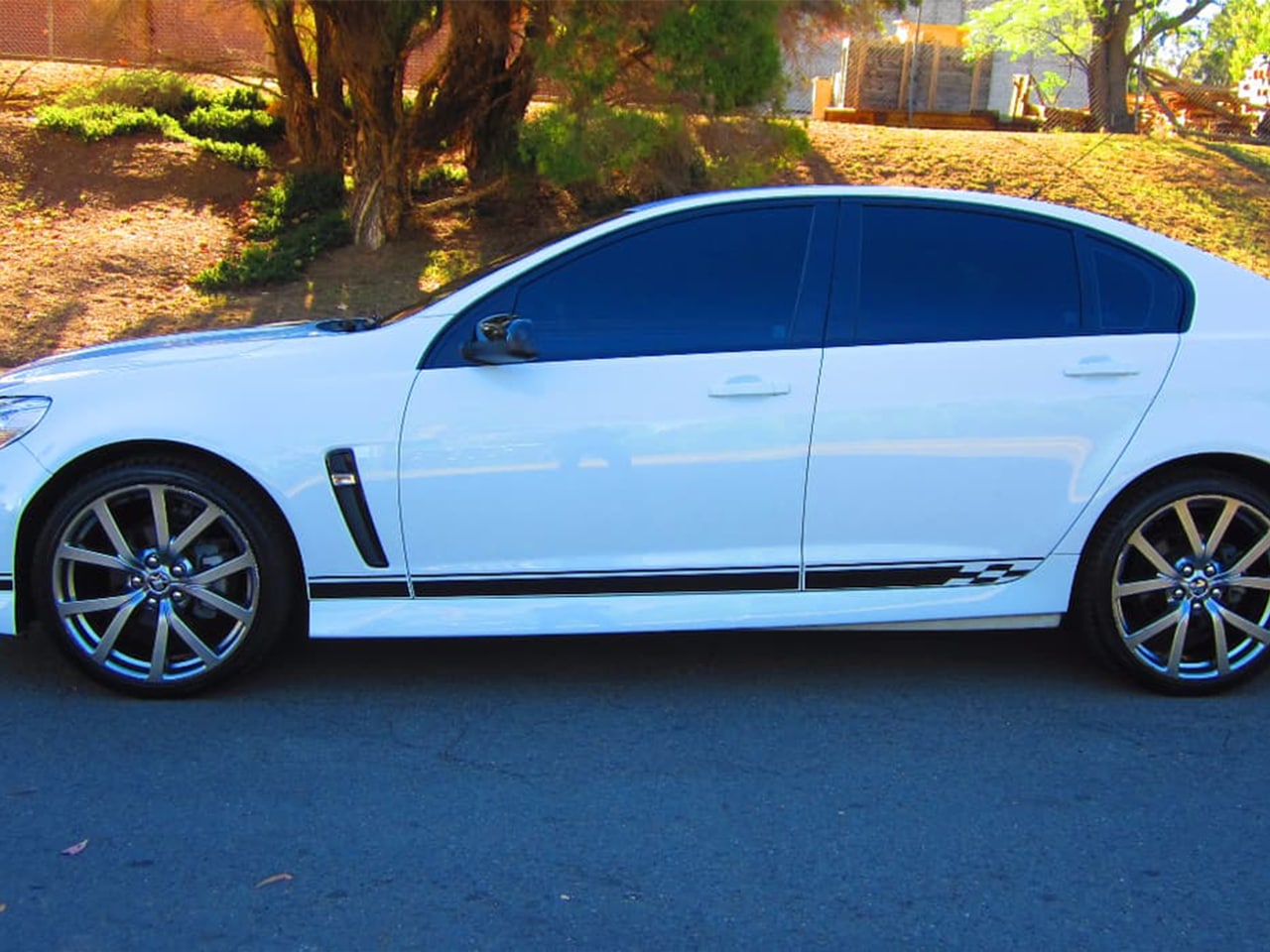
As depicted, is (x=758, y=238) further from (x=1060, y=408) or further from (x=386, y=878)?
(x=386, y=878)

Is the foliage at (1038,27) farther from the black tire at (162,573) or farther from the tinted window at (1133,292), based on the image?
the black tire at (162,573)

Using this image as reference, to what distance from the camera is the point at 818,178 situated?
14641 mm

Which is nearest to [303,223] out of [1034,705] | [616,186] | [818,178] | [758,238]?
[616,186]

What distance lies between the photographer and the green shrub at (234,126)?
1473 centimetres

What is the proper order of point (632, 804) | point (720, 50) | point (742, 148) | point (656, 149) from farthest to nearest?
point (742, 148)
point (656, 149)
point (720, 50)
point (632, 804)

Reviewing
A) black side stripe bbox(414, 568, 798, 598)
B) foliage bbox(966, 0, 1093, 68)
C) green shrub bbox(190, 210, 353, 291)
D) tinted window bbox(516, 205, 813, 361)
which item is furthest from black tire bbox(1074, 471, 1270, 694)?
foliage bbox(966, 0, 1093, 68)

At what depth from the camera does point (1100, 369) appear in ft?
15.0

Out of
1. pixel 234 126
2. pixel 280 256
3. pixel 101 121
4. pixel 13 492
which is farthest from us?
pixel 234 126

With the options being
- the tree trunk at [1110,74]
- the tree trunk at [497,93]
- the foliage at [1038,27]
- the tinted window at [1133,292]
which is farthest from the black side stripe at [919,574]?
the foliage at [1038,27]

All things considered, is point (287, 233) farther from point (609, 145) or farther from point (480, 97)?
point (609, 145)

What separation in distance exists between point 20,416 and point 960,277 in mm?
3266

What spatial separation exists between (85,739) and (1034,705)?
3.20 metres

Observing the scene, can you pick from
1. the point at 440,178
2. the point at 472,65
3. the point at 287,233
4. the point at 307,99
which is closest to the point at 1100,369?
the point at 472,65

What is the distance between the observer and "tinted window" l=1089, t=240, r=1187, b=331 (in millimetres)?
4672
